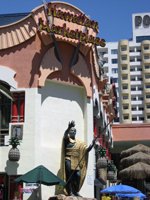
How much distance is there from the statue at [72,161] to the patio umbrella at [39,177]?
3.89 ft

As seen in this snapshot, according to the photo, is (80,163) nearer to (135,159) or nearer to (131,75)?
(135,159)

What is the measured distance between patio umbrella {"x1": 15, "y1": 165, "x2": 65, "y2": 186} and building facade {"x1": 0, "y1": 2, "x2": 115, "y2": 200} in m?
1.61

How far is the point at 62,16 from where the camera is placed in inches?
866

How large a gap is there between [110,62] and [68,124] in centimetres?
8306

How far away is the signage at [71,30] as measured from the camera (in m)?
21.1

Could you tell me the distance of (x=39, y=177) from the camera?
1822 cm

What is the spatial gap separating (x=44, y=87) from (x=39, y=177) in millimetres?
5194

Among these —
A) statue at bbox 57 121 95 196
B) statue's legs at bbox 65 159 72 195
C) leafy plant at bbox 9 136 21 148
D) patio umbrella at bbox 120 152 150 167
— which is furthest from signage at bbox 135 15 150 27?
leafy plant at bbox 9 136 21 148

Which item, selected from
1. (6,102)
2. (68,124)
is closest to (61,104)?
(68,124)

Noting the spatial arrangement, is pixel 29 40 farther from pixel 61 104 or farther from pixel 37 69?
pixel 61 104

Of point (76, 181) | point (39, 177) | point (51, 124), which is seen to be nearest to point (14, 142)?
point (51, 124)

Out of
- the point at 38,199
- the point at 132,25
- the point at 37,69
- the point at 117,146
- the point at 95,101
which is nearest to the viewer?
the point at 38,199

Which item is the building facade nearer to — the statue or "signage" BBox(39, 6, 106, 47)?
"signage" BBox(39, 6, 106, 47)

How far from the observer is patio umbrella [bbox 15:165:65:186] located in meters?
18.0
